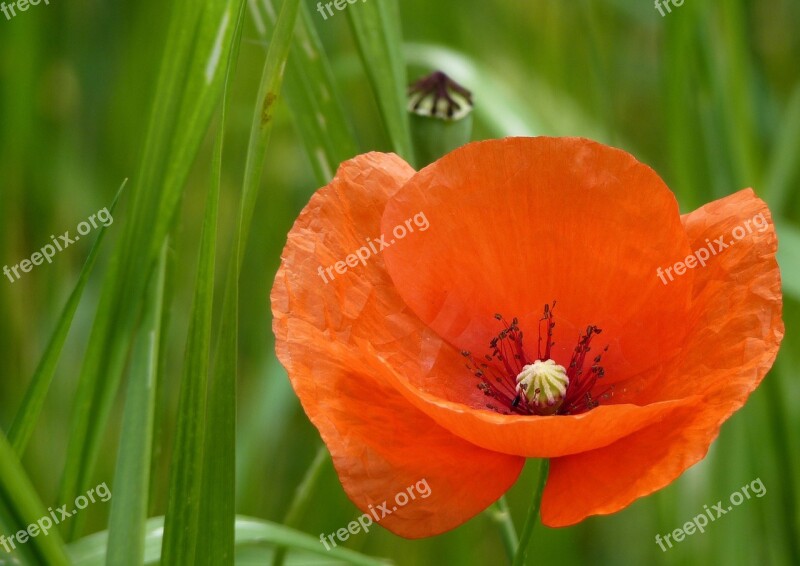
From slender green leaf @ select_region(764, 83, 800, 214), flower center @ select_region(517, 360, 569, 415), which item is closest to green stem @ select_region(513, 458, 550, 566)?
flower center @ select_region(517, 360, 569, 415)

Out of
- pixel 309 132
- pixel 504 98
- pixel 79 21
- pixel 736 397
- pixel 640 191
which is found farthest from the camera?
pixel 79 21

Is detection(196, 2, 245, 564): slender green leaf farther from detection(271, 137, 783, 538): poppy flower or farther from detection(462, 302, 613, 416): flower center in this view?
detection(462, 302, 613, 416): flower center

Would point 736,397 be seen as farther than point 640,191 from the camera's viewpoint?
No

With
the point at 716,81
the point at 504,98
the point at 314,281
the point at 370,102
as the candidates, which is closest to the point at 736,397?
the point at 314,281

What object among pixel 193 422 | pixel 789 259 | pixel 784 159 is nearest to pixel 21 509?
pixel 193 422

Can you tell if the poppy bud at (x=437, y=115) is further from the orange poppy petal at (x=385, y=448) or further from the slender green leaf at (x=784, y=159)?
the slender green leaf at (x=784, y=159)

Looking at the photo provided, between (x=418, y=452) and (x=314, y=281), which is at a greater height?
(x=314, y=281)

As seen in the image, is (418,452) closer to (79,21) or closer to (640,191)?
(640,191)
